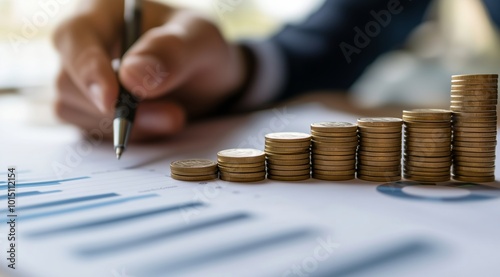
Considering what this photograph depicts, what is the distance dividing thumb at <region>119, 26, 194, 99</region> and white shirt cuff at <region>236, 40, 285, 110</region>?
361 mm

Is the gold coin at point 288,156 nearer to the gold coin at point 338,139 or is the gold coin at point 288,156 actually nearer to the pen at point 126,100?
the gold coin at point 338,139

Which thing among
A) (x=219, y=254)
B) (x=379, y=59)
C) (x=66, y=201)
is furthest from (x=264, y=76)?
(x=219, y=254)

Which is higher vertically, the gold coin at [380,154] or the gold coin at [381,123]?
the gold coin at [381,123]

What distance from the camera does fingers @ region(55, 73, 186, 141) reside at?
82 centimetres

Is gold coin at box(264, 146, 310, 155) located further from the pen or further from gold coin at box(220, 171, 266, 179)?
the pen

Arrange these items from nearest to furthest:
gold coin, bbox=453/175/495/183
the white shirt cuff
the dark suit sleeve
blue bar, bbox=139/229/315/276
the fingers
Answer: blue bar, bbox=139/229/315/276
gold coin, bbox=453/175/495/183
the fingers
the white shirt cuff
the dark suit sleeve

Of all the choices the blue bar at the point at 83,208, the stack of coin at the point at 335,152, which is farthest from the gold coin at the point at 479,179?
the blue bar at the point at 83,208

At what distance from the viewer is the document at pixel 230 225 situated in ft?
0.99

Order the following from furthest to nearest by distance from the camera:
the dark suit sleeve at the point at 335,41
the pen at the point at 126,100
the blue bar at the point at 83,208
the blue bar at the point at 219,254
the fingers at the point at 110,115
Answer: the dark suit sleeve at the point at 335,41
the fingers at the point at 110,115
the pen at the point at 126,100
the blue bar at the point at 83,208
the blue bar at the point at 219,254

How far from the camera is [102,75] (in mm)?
710

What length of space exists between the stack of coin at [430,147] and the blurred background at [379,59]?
51 cm

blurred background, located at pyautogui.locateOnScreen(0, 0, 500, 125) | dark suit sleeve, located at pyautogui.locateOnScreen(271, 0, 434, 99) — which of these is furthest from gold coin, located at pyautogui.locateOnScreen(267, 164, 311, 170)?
dark suit sleeve, located at pyautogui.locateOnScreen(271, 0, 434, 99)

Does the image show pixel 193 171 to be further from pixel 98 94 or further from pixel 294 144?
pixel 98 94

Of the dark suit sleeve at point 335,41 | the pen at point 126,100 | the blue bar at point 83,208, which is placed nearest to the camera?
the blue bar at point 83,208
